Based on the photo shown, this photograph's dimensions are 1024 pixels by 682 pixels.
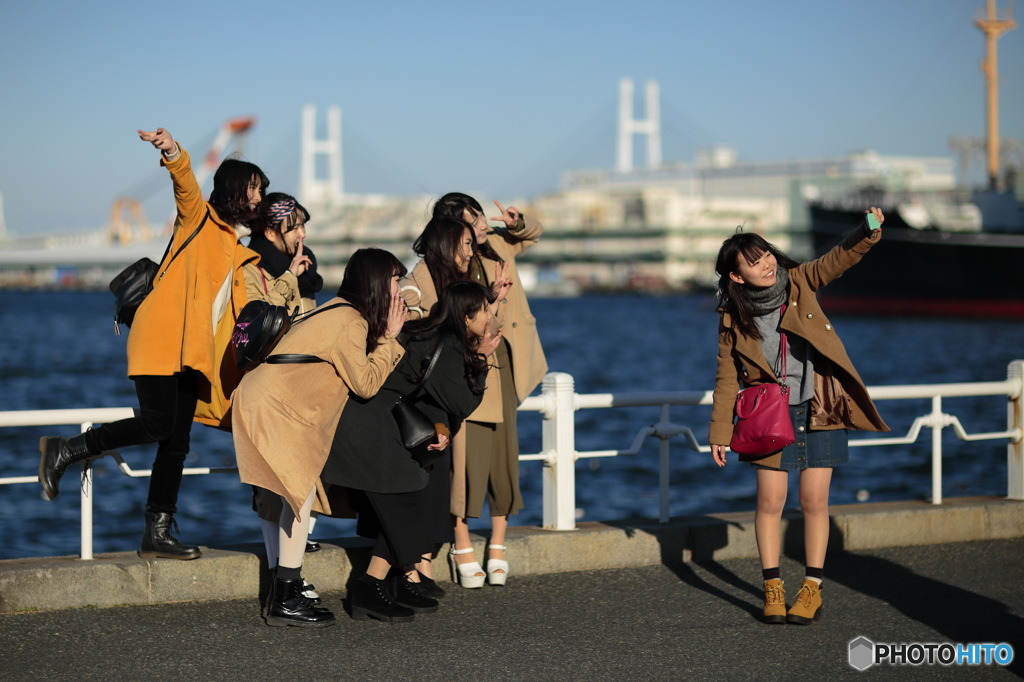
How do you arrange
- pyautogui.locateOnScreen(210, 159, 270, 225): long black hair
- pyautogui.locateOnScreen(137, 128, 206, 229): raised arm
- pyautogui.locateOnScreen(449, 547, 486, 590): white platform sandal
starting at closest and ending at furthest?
pyautogui.locateOnScreen(137, 128, 206, 229): raised arm
pyautogui.locateOnScreen(210, 159, 270, 225): long black hair
pyautogui.locateOnScreen(449, 547, 486, 590): white platform sandal

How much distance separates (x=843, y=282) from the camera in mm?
51781

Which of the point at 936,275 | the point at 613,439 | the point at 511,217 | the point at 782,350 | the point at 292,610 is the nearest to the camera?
the point at 292,610

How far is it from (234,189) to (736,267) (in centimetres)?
177

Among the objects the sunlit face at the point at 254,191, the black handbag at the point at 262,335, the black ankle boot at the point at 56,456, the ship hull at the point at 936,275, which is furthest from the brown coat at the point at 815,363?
the ship hull at the point at 936,275

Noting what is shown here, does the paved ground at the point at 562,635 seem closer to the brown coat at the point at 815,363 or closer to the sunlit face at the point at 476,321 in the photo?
the brown coat at the point at 815,363

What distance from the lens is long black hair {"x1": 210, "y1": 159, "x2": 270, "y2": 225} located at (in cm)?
439

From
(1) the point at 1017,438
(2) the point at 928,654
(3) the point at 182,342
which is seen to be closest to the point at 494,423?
(3) the point at 182,342

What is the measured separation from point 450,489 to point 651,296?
10993cm

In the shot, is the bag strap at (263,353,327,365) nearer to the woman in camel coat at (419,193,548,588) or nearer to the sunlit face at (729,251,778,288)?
the woman in camel coat at (419,193,548,588)

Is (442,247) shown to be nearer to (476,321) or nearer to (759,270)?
(476,321)

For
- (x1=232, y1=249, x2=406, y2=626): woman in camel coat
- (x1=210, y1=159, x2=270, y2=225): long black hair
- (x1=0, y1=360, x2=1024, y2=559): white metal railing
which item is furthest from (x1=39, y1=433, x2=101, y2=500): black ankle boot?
(x1=210, y1=159, x2=270, y2=225): long black hair

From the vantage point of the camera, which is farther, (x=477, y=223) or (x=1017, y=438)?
(x=1017, y=438)

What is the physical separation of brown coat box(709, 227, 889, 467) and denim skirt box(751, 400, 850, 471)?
0.10ft

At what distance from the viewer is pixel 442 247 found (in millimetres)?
4566
